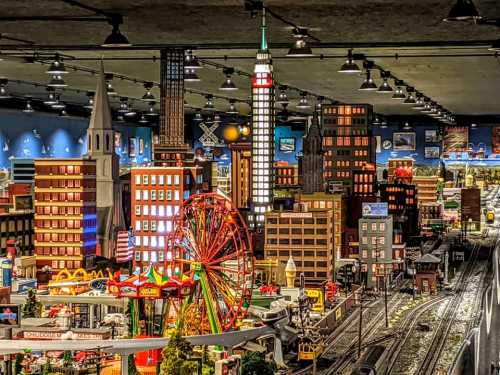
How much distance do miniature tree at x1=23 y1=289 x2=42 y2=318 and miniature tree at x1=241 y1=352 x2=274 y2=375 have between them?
13.8 m

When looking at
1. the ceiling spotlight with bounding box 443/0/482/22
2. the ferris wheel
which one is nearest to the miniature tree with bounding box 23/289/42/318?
the ferris wheel

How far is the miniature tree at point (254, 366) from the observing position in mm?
34969

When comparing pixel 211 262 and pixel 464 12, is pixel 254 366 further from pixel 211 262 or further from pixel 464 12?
pixel 464 12

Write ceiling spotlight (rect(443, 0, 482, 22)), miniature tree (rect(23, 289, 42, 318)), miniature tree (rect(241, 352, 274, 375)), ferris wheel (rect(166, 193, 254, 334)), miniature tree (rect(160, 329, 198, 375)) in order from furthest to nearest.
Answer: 1. miniature tree (rect(23, 289, 42, 318))
2. ferris wheel (rect(166, 193, 254, 334))
3. miniature tree (rect(241, 352, 274, 375))
4. miniature tree (rect(160, 329, 198, 375))
5. ceiling spotlight (rect(443, 0, 482, 22))

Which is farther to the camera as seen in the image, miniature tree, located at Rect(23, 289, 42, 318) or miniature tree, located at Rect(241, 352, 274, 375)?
miniature tree, located at Rect(23, 289, 42, 318)

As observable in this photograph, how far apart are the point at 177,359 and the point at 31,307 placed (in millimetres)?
16252

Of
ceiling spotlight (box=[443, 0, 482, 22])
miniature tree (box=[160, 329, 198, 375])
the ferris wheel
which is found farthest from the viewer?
the ferris wheel

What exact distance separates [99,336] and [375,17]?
52.9ft

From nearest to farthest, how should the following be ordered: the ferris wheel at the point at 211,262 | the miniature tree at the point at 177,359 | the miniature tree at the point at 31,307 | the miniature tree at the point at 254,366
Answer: the miniature tree at the point at 177,359
the miniature tree at the point at 254,366
the ferris wheel at the point at 211,262
the miniature tree at the point at 31,307

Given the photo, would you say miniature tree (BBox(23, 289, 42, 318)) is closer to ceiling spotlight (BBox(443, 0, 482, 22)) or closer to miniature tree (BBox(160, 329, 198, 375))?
miniature tree (BBox(160, 329, 198, 375))

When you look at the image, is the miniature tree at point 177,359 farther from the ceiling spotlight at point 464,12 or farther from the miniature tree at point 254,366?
the ceiling spotlight at point 464,12

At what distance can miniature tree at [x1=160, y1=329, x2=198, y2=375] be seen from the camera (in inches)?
1262

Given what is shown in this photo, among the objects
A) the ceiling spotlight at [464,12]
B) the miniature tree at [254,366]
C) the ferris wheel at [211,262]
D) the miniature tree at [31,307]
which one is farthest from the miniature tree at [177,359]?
the ceiling spotlight at [464,12]

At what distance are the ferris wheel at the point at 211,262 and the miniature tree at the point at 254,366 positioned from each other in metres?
3.24
